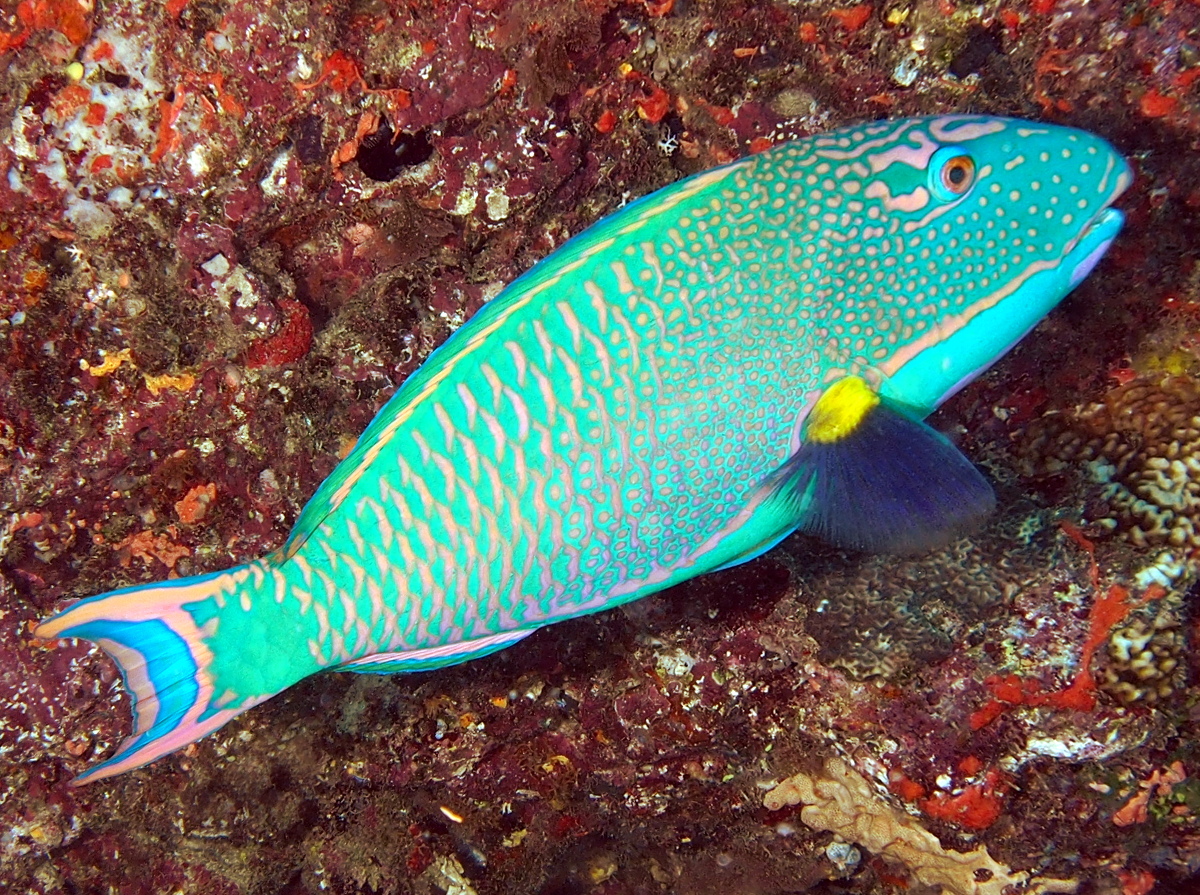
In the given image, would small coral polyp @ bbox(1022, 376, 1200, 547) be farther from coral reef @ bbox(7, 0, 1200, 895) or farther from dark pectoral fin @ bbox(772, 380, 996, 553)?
dark pectoral fin @ bbox(772, 380, 996, 553)

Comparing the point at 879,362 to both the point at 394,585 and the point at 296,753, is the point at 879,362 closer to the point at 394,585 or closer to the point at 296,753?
the point at 394,585

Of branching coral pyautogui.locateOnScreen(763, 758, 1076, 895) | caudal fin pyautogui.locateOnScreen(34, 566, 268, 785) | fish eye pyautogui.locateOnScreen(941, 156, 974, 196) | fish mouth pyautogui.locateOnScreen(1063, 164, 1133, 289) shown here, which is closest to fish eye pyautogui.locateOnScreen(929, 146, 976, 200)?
fish eye pyautogui.locateOnScreen(941, 156, 974, 196)

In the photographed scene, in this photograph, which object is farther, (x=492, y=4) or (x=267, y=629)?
(x=492, y=4)

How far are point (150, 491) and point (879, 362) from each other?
2.90 metres

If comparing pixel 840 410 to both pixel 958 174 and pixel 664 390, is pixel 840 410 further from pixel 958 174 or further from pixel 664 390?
pixel 958 174

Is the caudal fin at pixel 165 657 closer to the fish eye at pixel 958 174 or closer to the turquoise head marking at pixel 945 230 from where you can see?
the turquoise head marking at pixel 945 230

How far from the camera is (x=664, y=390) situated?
1789mm

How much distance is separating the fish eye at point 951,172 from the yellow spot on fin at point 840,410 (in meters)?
0.51

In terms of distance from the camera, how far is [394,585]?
1.79 m

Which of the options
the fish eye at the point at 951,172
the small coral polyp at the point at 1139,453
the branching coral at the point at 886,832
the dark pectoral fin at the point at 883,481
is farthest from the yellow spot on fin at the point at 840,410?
the branching coral at the point at 886,832

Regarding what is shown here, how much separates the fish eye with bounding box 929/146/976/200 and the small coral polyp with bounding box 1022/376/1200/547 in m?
1.51

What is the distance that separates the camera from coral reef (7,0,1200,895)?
7.61 ft

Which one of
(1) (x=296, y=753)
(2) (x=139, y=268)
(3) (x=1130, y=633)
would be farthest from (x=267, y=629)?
(3) (x=1130, y=633)

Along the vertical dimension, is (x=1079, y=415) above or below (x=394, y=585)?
below
